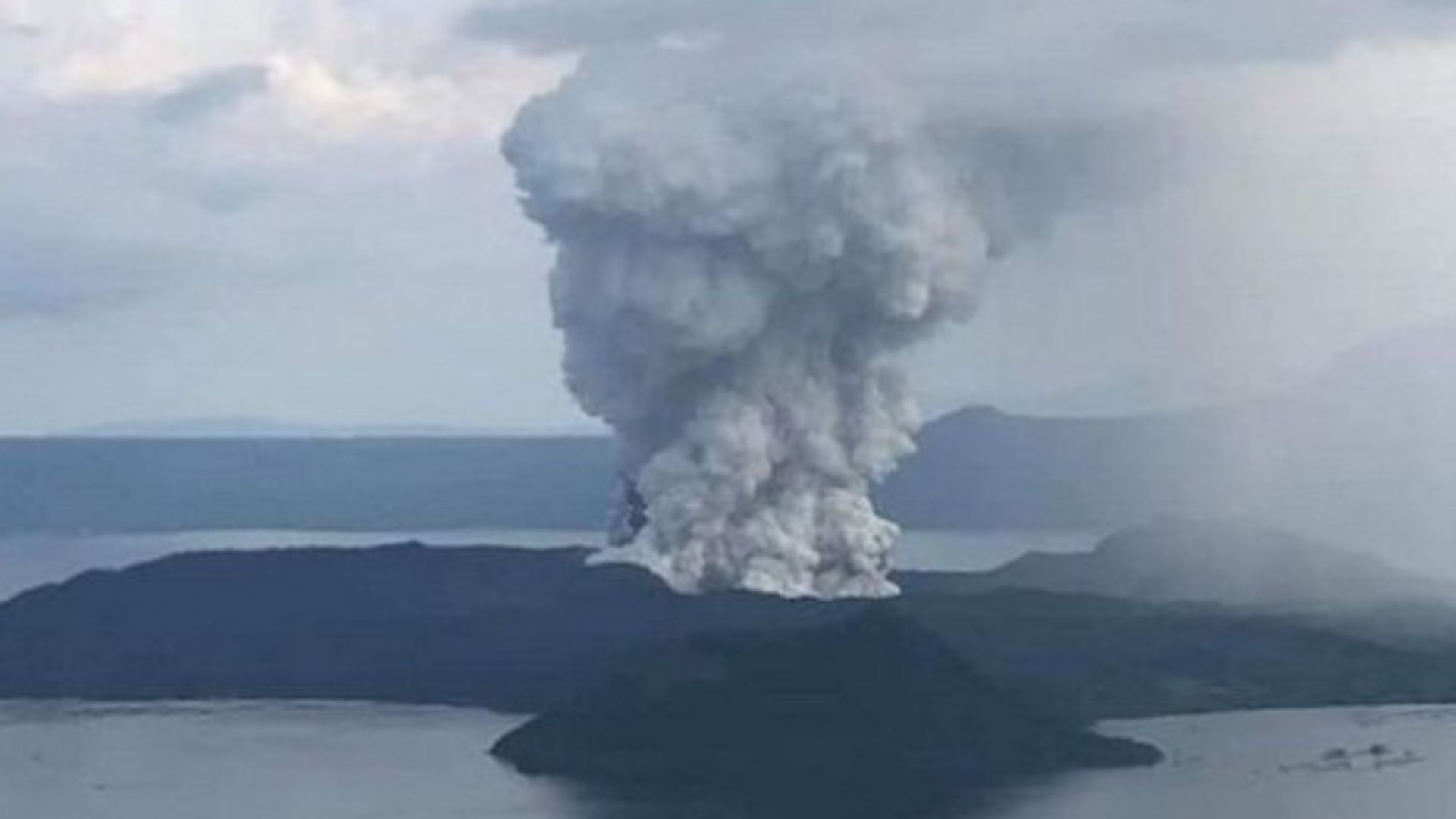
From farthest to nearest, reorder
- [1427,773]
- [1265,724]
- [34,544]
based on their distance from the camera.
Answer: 1. [34,544]
2. [1265,724]
3. [1427,773]

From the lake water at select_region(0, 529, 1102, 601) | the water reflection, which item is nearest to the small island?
the water reflection

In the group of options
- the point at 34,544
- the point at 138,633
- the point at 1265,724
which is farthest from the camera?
the point at 34,544

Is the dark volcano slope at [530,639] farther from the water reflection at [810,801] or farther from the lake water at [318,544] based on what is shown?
the lake water at [318,544]

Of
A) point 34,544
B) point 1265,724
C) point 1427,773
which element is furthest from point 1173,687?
point 34,544

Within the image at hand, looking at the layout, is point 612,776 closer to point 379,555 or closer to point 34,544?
point 379,555

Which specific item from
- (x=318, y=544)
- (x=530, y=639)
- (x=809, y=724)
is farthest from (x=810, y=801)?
(x=318, y=544)

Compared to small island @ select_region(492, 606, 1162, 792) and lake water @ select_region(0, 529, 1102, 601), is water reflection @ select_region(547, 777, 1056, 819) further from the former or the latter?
lake water @ select_region(0, 529, 1102, 601)
